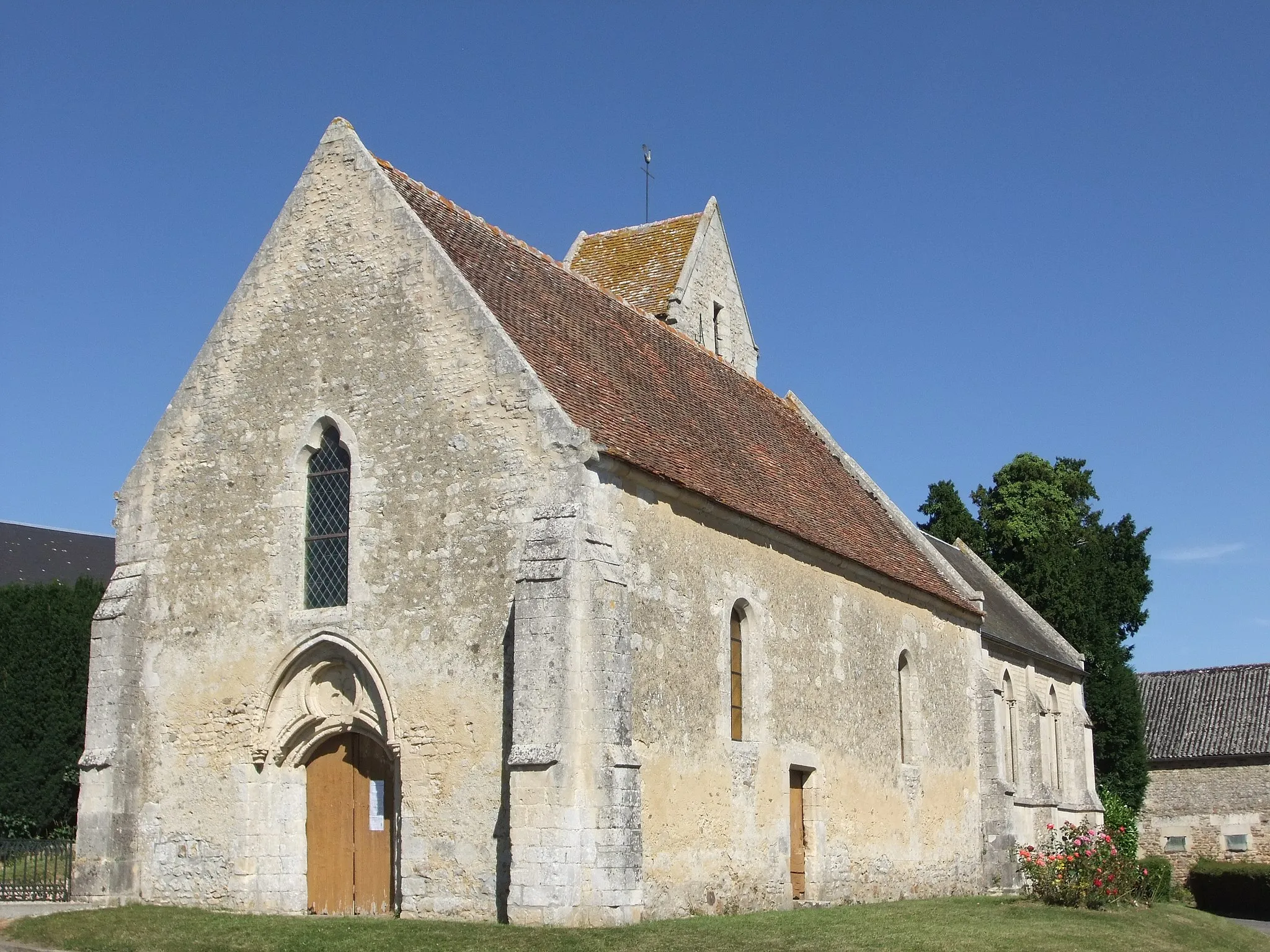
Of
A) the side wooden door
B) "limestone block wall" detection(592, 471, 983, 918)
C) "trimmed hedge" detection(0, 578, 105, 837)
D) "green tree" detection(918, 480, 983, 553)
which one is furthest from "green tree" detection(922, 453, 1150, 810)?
"trimmed hedge" detection(0, 578, 105, 837)

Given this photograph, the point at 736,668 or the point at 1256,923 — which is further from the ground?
the point at 736,668

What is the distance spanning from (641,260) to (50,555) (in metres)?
19.3

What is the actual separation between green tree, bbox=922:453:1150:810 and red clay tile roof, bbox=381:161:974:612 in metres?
13.4

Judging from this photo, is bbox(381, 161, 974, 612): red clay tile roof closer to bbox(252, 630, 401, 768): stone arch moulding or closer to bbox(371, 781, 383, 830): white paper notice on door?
bbox(252, 630, 401, 768): stone arch moulding

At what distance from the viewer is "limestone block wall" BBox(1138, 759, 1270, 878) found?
37.1 meters

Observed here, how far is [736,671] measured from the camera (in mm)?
17672

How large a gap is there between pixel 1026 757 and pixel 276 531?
18.7 metres

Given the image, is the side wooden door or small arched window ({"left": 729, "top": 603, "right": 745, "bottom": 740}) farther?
the side wooden door

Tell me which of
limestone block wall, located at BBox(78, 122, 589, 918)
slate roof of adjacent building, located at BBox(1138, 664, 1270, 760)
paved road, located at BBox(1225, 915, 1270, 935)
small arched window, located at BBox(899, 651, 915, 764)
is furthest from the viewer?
slate roof of adjacent building, located at BBox(1138, 664, 1270, 760)

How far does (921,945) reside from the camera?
44.2 ft

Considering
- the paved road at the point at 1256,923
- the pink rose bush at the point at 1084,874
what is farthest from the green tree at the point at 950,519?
the pink rose bush at the point at 1084,874

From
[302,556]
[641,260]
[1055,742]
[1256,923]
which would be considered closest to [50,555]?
[641,260]

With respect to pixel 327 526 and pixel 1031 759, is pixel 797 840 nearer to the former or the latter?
pixel 327 526

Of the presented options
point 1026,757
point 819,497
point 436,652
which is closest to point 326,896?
point 436,652
